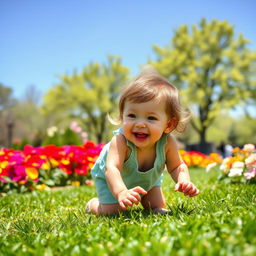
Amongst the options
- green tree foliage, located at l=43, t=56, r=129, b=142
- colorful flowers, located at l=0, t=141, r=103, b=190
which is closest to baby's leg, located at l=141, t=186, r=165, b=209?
colorful flowers, located at l=0, t=141, r=103, b=190

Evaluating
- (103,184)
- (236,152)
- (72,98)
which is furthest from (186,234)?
(72,98)

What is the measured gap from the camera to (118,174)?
2.09 m

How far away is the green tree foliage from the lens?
108 ft

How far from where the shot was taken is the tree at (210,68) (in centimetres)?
2642

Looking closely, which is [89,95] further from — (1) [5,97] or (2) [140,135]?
(2) [140,135]

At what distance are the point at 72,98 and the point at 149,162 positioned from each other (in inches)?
1238

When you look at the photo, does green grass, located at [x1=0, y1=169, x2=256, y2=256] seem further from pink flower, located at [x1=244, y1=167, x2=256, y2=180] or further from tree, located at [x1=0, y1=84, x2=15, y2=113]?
tree, located at [x1=0, y1=84, x2=15, y2=113]

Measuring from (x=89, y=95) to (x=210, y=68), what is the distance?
1302 centimetres

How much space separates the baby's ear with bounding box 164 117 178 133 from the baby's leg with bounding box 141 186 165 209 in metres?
0.55

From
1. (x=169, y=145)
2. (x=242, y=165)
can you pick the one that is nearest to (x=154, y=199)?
(x=169, y=145)

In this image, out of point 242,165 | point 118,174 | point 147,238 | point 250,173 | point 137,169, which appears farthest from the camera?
point 242,165

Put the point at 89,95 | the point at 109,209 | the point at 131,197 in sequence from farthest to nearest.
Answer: the point at 89,95
the point at 109,209
the point at 131,197

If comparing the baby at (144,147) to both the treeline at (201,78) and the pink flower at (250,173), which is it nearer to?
the pink flower at (250,173)

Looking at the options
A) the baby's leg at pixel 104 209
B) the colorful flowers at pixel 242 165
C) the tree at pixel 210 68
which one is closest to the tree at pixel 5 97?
the tree at pixel 210 68
